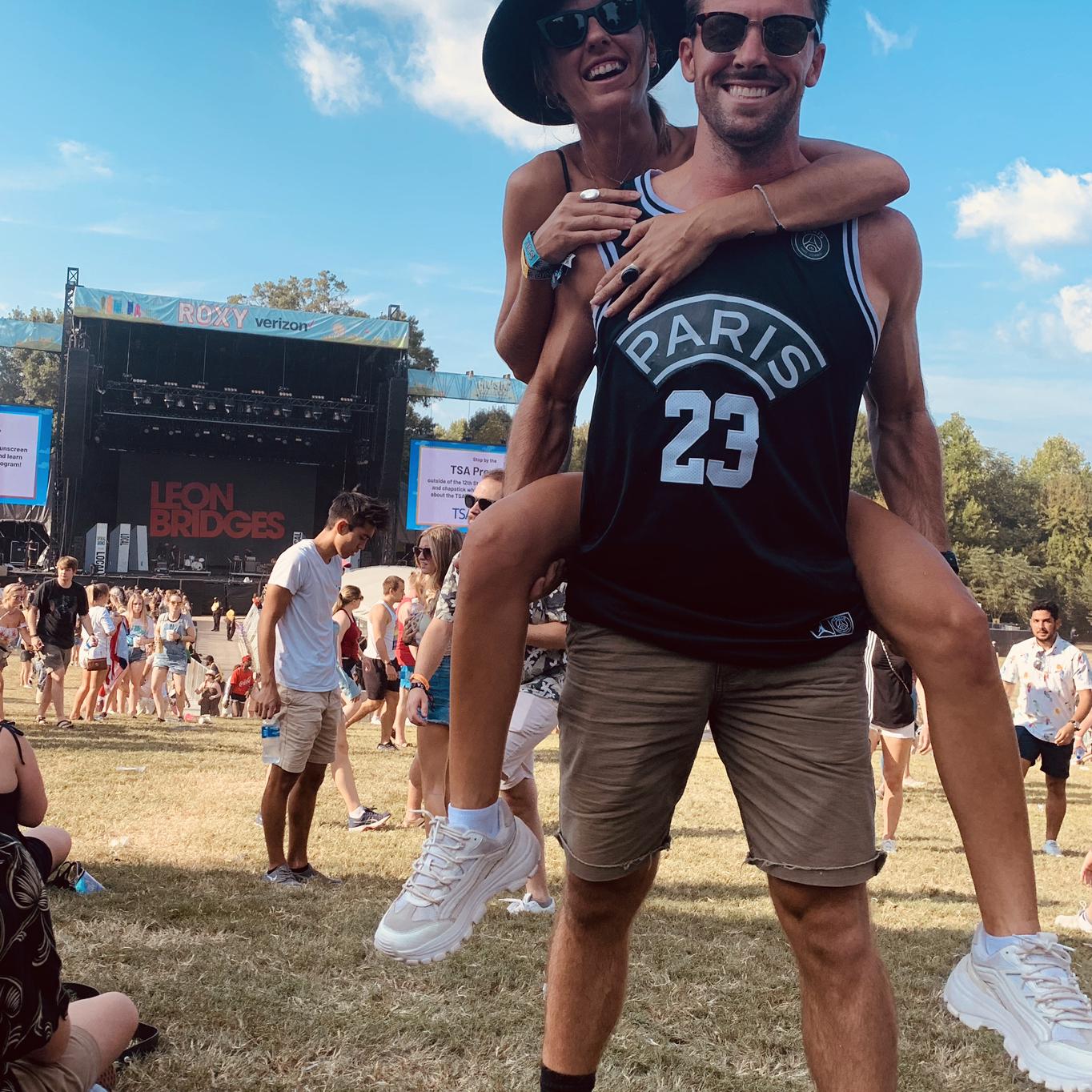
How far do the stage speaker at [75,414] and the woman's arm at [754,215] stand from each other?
27.0 metres

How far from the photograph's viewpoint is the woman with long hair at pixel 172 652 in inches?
546

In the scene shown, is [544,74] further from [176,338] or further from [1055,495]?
[1055,495]

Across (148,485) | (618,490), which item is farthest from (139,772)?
(148,485)

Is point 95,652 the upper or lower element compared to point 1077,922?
upper

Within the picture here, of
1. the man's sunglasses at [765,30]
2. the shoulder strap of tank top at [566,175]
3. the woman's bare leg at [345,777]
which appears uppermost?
the man's sunglasses at [765,30]

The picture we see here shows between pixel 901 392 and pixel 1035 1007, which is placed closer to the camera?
pixel 1035 1007

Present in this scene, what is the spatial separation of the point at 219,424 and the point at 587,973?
103ft

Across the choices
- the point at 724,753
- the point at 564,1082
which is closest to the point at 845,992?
the point at 724,753

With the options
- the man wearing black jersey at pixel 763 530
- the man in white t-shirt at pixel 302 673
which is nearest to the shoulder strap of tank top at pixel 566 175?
the man wearing black jersey at pixel 763 530

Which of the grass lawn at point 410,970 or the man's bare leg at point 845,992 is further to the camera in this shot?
the grass lawn at point 410,970

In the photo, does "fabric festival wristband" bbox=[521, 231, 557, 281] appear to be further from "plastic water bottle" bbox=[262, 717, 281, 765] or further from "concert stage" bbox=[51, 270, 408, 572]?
"concert stage" bbox=[51, 270, 408, 572]

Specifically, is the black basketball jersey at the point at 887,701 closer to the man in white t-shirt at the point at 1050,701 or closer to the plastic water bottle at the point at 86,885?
the man in white t-shirt at the point at 1050,701

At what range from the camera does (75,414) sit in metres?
26.4

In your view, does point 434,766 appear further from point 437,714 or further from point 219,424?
point 219,424
